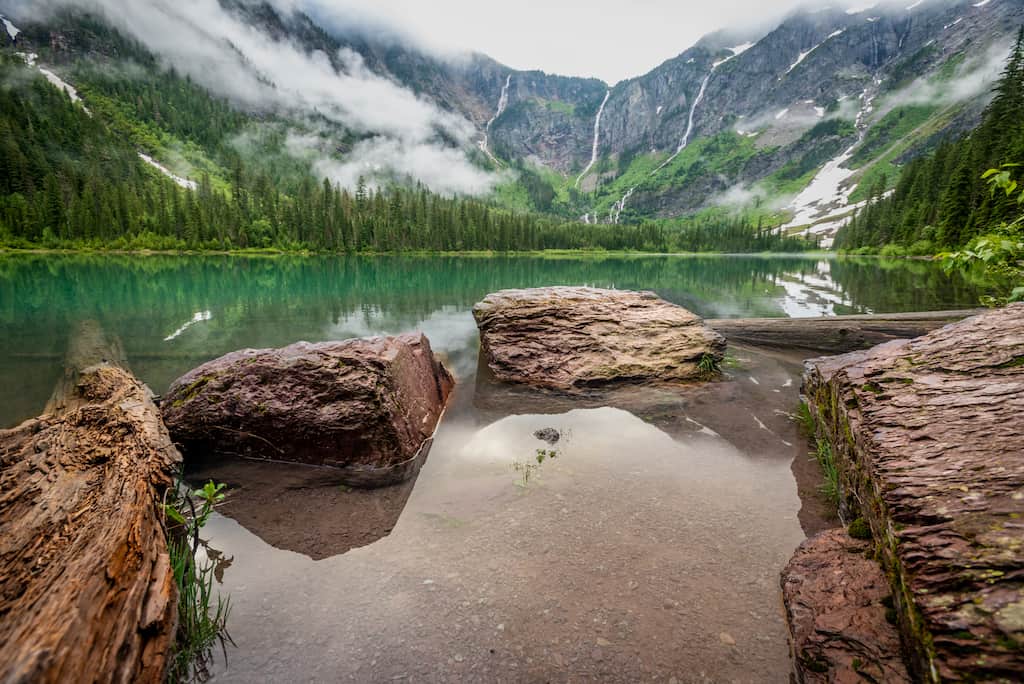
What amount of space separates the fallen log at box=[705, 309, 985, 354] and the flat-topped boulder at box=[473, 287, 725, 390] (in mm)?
3598

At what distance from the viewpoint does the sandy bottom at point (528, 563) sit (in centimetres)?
345

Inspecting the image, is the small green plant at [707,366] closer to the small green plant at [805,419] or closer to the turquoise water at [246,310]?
the small green plant at [805,419]

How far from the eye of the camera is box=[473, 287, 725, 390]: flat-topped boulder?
10836 millimetres

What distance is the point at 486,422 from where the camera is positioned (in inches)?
341

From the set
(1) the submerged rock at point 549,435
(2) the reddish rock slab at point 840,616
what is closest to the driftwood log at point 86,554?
(2) the reddish rock slab at point 840,616

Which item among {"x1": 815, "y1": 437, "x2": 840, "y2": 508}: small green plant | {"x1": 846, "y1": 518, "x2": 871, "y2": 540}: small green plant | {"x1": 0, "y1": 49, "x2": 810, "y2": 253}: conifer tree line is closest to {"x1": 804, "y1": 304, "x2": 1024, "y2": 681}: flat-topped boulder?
{"x1": 846, "y1": 518, "x2": 871, "y2": 540}: small green plant

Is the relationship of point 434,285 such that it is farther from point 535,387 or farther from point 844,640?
point 844,640

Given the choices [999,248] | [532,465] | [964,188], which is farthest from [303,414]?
→ [964,188]

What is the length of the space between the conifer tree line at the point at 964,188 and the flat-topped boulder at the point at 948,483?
3914 centimetres

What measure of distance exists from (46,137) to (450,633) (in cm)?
18261

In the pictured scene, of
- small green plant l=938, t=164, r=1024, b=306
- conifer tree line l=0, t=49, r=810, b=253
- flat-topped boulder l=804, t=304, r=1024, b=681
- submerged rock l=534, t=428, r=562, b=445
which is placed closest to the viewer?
flat-topped boulder l=804, t=304, r=1024, b=681

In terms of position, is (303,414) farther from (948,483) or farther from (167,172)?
(167,172)

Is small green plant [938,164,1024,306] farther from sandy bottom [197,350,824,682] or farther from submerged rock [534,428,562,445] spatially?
submerged rock [534,428,562,445]

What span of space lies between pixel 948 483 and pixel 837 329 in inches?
466
